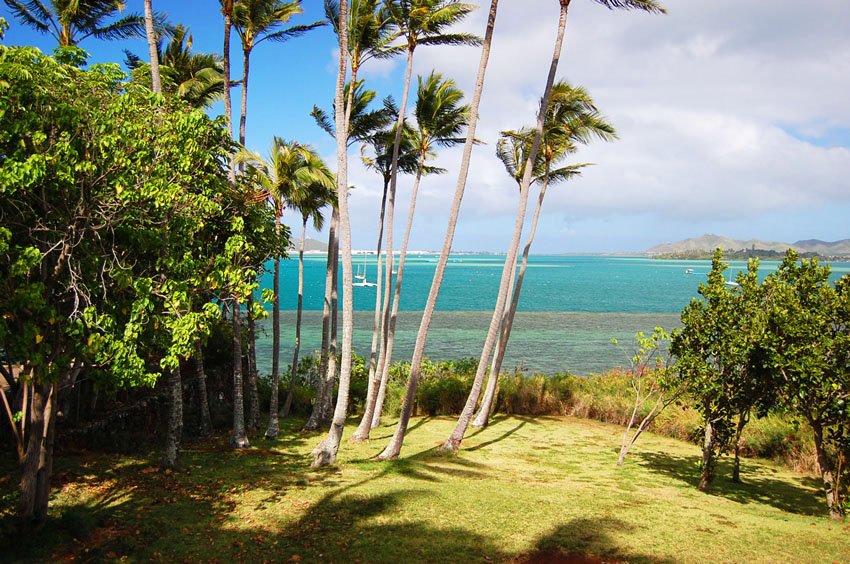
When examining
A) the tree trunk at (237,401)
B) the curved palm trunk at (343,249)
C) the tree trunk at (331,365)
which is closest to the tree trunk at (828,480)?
the curved palm trunk at (343,249)

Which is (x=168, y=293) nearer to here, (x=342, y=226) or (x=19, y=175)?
(x=19, y=175)

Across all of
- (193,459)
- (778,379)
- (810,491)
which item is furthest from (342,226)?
(810,491)

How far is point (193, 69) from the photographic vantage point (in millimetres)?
17984

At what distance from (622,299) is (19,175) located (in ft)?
296

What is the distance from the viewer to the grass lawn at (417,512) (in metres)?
7.21

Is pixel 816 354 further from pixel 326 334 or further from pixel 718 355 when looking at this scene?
pixel 326 334

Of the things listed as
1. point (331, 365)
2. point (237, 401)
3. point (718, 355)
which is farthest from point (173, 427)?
point (718, 355)

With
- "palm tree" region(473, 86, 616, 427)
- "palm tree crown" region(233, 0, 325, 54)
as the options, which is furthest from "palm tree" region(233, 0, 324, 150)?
"palm tree" region(473, 86, 616, 427)

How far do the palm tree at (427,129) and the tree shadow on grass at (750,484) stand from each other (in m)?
7.19

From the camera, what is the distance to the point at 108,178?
22.8ft

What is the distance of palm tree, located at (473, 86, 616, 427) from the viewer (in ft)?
51.4

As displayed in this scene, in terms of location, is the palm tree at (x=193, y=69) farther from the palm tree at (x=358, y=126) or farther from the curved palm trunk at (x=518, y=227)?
the curved palm trunk at (x=518, y=227)

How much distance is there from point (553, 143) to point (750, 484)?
10.9m

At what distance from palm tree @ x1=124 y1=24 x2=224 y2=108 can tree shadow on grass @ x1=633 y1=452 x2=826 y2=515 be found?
16.4m
